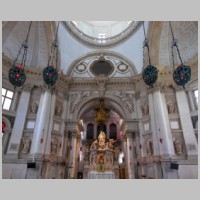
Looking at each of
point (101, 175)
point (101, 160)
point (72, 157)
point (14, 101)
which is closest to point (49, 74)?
point (14, 101)

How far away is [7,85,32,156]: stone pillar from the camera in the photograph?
13.2 m

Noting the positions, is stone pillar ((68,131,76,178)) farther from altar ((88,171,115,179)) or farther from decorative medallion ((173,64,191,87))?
decorative medallion ((173,64,191,87))

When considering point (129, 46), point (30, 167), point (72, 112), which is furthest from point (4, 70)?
point (129, 46)

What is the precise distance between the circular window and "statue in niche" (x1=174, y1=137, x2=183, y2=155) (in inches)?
412

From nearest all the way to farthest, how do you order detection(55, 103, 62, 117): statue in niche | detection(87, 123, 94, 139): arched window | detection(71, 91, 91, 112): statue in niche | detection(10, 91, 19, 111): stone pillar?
1. detection(10, 91, 19, 111): stone pillar
2. detection(55, 103, 62, 117): statue in niche
3. detection(71, 91, 91, 112): statue in niche
4. detection(87, 123, 94, 139): arched window

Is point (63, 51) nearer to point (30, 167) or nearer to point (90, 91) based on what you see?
point (90, 91)

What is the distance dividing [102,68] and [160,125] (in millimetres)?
10029

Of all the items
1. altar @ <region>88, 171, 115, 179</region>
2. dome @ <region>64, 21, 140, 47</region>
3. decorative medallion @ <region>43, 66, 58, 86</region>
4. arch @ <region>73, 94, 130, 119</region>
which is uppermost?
dome @ <region>64, 21, 140, 47</region>

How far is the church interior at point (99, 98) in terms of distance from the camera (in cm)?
1273

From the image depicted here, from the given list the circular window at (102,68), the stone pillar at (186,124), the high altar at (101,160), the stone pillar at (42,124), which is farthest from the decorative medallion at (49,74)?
the high altar at (101,160)

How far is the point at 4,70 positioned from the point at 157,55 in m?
14.8

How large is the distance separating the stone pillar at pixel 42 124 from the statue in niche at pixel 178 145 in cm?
1096

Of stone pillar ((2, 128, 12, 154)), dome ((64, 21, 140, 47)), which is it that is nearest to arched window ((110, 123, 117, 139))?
dome ((64, 21, 140, 47))

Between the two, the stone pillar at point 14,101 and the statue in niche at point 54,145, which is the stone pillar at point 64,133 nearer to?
the statue in niche at point 54,145
